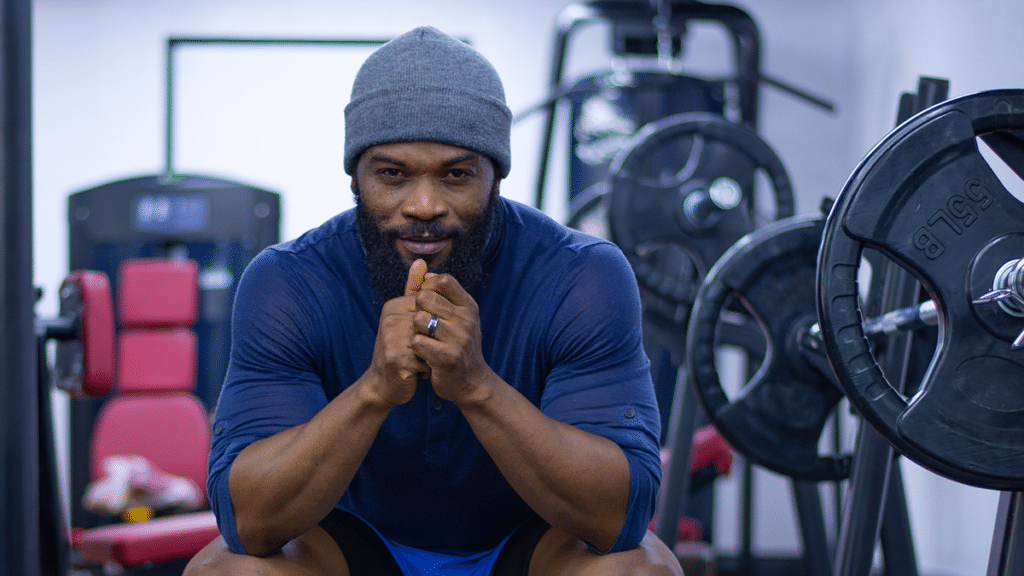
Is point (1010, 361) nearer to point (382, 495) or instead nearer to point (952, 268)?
point (952, 268)

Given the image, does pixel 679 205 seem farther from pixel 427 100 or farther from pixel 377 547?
pixel 377 547

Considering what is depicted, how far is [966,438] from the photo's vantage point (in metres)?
1.03

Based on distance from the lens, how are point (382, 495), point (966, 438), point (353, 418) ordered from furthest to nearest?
point (382, 495), point (353, 418), point (966, 438)

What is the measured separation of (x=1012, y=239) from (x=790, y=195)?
138 cm

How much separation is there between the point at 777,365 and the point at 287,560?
1.01m

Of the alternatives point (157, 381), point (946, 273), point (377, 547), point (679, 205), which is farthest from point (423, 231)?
point (157, 381)

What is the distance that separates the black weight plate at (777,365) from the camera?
1.66 metres

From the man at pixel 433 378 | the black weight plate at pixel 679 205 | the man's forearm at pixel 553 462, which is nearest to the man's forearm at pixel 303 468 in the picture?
the man at pixel 433 378

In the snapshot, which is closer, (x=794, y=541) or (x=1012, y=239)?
(x=1012, y=239)

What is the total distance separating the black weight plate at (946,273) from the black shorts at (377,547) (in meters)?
0.57

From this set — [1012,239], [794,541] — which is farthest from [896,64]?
[1012,239]

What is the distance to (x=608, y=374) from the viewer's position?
1.30 metres

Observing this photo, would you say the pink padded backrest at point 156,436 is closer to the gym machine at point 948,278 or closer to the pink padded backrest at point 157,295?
the pink padded backrest at point 157,295

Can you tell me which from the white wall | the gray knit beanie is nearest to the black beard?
the gray knit beanie
